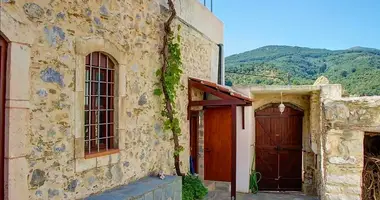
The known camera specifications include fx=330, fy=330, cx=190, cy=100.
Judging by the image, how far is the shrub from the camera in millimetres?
6667

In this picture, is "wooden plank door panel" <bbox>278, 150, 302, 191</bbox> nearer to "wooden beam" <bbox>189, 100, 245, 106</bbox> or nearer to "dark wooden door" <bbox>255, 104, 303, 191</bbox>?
"dark wooden door" <bbox>255, 104, 303, 191</bbox>

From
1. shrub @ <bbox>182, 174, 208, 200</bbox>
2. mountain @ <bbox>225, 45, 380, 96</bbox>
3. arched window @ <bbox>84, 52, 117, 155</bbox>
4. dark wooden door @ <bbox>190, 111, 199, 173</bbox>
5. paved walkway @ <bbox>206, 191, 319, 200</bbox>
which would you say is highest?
mountain @ <bbox>225, 45, 380, 96</bbox>

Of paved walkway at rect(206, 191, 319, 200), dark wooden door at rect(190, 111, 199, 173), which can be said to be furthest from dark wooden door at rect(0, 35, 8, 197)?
dark wooden door at rect(190, 111, 199, 173)

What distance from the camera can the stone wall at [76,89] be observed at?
3.50 meters

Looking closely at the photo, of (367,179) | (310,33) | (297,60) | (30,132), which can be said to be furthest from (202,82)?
(310,33)

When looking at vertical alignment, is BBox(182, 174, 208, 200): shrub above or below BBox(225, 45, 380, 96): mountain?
below

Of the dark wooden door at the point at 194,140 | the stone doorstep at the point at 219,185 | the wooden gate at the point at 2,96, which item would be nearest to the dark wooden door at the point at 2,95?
the wooden gate at the point at 2,96

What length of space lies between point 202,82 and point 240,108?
2.36 metres

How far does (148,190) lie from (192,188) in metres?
2.25

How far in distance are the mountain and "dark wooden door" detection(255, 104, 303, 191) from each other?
522 cm

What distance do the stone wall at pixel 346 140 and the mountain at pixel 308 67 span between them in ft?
35.3

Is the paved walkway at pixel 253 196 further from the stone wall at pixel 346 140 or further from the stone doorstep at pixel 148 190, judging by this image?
the stone wall at pixel 346 140

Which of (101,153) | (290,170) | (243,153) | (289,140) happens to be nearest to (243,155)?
(243,153)

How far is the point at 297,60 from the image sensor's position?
24.6 metres
